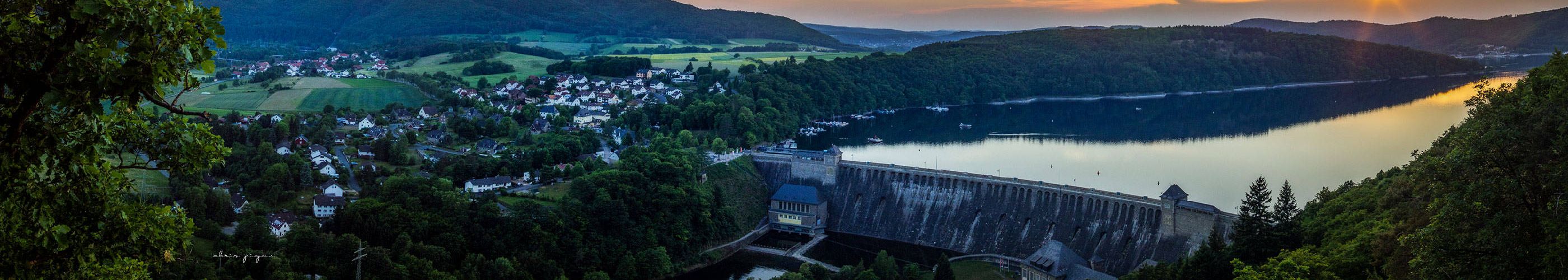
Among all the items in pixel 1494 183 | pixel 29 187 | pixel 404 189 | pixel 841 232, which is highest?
pixel 29 187

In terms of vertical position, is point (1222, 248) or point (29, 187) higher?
point (29, 187)

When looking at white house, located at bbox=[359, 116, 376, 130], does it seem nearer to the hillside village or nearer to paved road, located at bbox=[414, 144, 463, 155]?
the hillside village

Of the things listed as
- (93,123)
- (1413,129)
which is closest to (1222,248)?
(93,123)

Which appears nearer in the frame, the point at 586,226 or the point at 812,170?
the point at 586,226

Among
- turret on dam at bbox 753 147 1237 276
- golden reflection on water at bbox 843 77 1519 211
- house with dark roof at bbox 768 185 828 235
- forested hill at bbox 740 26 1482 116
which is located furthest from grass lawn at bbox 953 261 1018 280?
forested hill at bbox 740 26 1482 116

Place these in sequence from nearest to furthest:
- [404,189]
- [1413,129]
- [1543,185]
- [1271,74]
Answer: [1543,185]
[404,189]
[1413,129]
[1271,74]

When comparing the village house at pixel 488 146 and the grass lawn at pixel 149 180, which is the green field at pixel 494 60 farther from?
the grass lawn at pixel 149 180

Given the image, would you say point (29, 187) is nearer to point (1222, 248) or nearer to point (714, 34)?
point (1222, 248)
